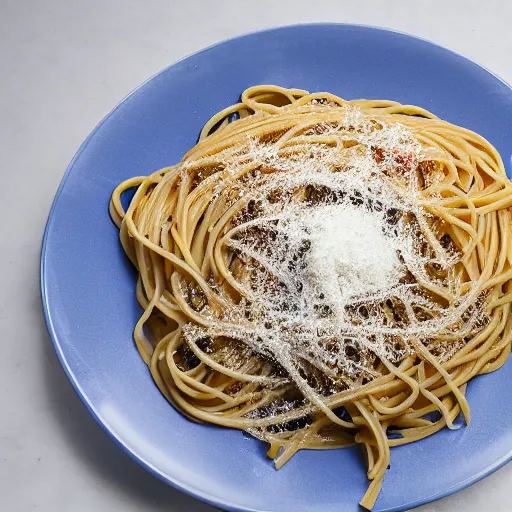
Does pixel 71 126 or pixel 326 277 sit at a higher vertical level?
pixel 326 277

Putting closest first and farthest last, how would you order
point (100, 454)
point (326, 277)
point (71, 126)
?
point (326, 277)
point (100, 454)
point (71, 126)

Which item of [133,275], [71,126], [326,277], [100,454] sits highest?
[326,277]

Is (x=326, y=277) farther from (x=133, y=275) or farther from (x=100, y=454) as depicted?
(x=100, y=454)

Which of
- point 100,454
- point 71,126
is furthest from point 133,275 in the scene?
point 71,126

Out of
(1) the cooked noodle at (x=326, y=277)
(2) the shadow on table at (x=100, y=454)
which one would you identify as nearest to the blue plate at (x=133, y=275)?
(1) the cooked noodle at (x=326, y=277)

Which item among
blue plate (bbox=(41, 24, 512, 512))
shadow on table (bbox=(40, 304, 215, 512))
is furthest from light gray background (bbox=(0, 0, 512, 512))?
blue plate (bbox=(41, 24, 512, 512))

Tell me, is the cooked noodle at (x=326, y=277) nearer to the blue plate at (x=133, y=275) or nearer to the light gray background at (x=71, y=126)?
the blue plate at (x=133, y=275)
